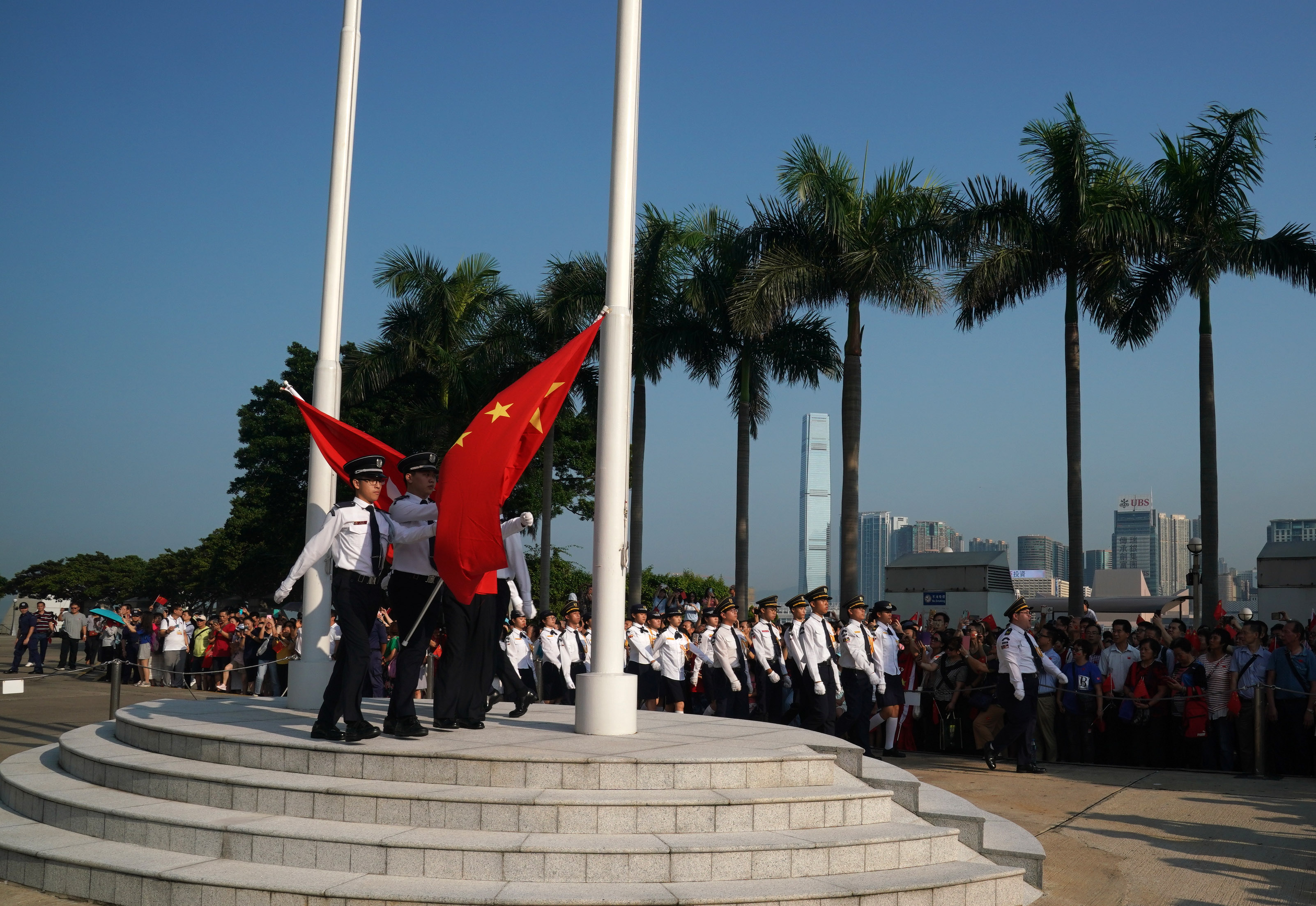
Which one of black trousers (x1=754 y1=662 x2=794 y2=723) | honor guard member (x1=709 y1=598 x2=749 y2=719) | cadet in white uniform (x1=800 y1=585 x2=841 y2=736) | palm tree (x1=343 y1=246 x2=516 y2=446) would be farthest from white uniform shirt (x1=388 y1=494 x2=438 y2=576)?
palm tree (x1=343 y1=246 x2=516 y2=446)

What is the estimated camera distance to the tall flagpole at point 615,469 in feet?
26.9

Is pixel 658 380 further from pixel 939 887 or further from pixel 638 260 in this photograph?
pixel 939 887

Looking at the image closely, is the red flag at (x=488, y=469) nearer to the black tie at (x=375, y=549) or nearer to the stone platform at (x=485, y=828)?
the black tie at (x=375, y=549)

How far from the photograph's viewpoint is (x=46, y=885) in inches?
257

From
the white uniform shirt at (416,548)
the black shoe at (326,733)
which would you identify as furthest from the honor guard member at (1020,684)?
the black shoe at (326,733)

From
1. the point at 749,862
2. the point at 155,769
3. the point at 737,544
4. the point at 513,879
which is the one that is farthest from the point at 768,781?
the point at 737,544

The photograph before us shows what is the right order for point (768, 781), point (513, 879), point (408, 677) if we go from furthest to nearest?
point (408, 677)
point (768, 781)
point (513, 879)

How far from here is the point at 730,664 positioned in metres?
15.0

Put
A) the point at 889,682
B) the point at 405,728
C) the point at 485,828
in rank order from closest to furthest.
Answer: the point at 485,828 → the point at 405,728 → the point at 889,682

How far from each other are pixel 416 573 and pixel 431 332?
84.2ft

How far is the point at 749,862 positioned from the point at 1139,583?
5156cm

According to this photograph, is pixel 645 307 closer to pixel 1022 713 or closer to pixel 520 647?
pixel 520 647

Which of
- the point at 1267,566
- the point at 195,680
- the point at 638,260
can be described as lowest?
the point at 195,680

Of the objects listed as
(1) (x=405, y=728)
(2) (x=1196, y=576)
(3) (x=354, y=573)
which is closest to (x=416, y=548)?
(3) (x=354, y=573)
